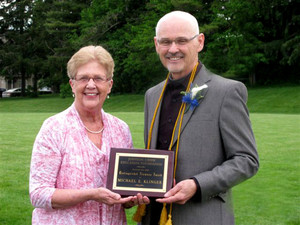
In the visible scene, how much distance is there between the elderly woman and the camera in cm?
304

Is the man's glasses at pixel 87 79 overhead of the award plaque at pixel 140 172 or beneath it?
overhead

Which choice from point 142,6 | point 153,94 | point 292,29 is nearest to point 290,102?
point 292,29

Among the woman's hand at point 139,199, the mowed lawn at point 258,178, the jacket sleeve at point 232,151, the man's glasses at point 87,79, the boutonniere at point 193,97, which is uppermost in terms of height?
the man's glasses at point 87,79

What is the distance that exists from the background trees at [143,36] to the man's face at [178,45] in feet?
103

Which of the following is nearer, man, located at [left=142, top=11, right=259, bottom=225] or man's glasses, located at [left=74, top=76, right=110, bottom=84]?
man, located at [left=142, top=11, right=259, bottom=225]

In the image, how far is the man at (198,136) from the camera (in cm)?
304

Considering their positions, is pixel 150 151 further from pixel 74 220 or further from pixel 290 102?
pixel 290 102

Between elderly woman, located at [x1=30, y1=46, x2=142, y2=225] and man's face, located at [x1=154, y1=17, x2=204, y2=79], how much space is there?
45cm

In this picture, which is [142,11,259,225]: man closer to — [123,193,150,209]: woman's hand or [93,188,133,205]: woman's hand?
[123,193,150,209]: woman's hand

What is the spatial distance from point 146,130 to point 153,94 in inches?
12.9

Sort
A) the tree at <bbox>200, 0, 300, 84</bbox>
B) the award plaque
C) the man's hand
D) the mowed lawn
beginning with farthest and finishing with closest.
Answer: the tree at <bbox>200, 0, 300, 84</bbox> < the mowed lawn < the award plaque < the man's hand

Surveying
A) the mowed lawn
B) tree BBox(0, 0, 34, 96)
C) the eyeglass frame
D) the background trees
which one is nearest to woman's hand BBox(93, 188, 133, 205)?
the eyeglass frame

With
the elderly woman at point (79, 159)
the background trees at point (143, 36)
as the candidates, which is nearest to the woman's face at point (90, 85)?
the elderly woman at point (79, 159)

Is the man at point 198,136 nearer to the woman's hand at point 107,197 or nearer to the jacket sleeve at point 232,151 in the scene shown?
the jacket sleeve at point 232,151
